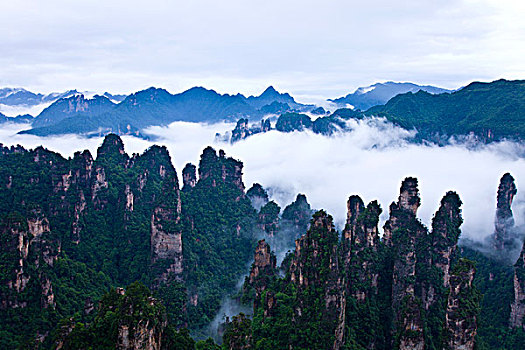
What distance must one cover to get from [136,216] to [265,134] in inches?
4524

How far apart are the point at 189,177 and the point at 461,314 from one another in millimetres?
63224

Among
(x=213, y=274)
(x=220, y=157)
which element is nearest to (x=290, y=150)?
(x=220, y=157)

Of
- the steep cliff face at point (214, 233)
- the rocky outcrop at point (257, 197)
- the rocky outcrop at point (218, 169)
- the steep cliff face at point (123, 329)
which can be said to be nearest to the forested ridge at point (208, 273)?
the steep cliff face at point (123, 329)

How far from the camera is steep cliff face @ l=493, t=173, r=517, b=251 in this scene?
203ft

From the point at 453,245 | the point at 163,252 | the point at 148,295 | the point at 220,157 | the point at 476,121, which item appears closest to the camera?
the point at 148,295

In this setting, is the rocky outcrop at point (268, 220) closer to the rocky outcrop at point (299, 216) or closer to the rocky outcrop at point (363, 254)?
the rocky outcrop at point (299, 216)

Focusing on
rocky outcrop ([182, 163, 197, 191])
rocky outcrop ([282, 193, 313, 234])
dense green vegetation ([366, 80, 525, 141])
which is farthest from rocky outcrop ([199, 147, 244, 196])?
dense green vegetation ([366, 80, 525, 141])

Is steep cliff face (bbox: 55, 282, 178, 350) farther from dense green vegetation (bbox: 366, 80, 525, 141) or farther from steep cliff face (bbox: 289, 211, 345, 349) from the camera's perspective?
dense green vegetation (bbox: 366, 80, 525, 141)

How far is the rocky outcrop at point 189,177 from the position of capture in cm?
8462

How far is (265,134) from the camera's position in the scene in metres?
176

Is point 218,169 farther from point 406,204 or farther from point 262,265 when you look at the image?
point 406,204

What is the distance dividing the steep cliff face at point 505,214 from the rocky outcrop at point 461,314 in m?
36.1

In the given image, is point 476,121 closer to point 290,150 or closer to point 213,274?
point 290,150

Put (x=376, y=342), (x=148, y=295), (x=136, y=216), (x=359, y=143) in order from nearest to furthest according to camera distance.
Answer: (x=148, y=295) → (x=376, y=342) → (x=136, y=216) → (x=359, y=143)
